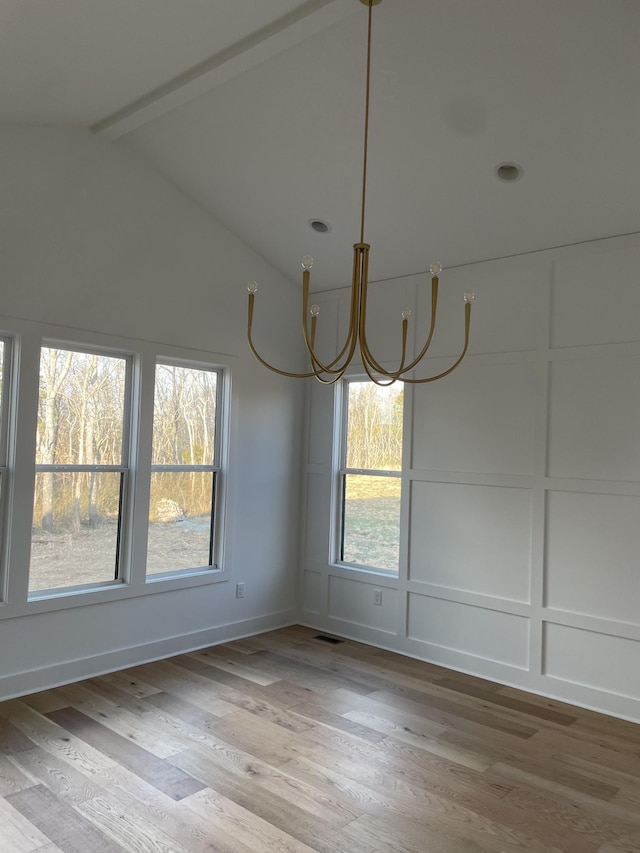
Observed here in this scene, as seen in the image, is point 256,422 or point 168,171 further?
point 256,422

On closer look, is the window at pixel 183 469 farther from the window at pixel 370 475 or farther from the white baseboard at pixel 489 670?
the white baseboard at pixel 489 670

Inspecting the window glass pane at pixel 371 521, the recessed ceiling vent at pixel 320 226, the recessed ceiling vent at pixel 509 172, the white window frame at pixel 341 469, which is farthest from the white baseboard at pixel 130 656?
the recessed ceiling vent at pixel 509 172

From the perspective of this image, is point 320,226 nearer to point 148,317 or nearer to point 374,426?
point 148,317

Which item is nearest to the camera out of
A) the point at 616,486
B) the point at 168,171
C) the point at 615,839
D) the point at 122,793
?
the point at 615,839

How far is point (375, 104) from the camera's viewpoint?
10.9ft

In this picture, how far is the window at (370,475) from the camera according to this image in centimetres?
478

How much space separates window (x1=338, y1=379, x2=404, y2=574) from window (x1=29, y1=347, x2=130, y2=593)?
5.70 feet

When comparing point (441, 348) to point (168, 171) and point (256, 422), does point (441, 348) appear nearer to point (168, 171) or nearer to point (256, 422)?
point (256, 422)

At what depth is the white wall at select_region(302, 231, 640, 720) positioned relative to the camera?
3699mm

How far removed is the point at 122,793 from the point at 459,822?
53.4 inches

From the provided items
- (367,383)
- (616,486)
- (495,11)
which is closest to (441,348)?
(367,383)

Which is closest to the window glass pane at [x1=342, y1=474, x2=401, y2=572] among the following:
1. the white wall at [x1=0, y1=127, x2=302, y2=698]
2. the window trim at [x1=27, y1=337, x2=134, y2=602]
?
the white wall at [x1=0, y1=127, x2=302, y2=698]

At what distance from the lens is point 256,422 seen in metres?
4.98

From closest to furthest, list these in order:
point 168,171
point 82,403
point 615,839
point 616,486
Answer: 1. point 615,839
2. point 616,486
3. point 82,403
4. point 168,171
